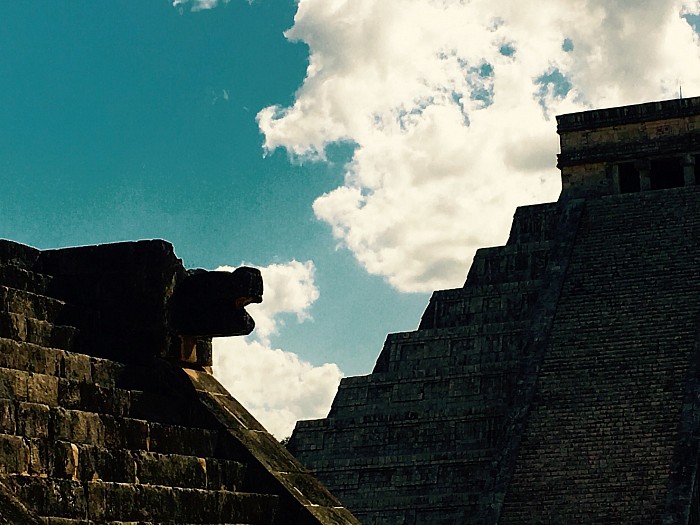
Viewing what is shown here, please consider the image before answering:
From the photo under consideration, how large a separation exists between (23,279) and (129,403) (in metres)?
1.11

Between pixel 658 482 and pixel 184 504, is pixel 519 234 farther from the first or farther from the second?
pixel 184 504

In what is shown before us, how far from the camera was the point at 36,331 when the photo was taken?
27.1ft

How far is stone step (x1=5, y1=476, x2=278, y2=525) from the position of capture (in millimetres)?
6992

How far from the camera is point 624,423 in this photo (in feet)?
74.4

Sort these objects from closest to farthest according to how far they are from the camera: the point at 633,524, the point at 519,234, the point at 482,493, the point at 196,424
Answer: the point at 196,424, the point at 633,524, the point at 482,493, the point at 519,234

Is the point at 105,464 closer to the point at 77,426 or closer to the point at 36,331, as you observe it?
the point at 77,426

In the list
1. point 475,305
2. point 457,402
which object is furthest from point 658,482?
point 475,305

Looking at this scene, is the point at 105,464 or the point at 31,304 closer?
the point at 105,464

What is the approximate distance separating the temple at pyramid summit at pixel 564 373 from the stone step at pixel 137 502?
12.9 meters

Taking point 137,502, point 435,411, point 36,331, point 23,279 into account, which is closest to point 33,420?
point 137,502

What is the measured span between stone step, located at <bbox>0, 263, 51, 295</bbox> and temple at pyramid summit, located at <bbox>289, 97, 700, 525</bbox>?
522 inches

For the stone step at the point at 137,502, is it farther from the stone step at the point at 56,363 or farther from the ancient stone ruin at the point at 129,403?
the stone step at the point at 56,363

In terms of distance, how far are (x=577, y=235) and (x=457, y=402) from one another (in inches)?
179

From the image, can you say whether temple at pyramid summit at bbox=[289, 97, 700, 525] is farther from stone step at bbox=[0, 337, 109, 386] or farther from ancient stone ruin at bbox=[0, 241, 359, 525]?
stone step at bbox=[0, 337, 109, 386]
